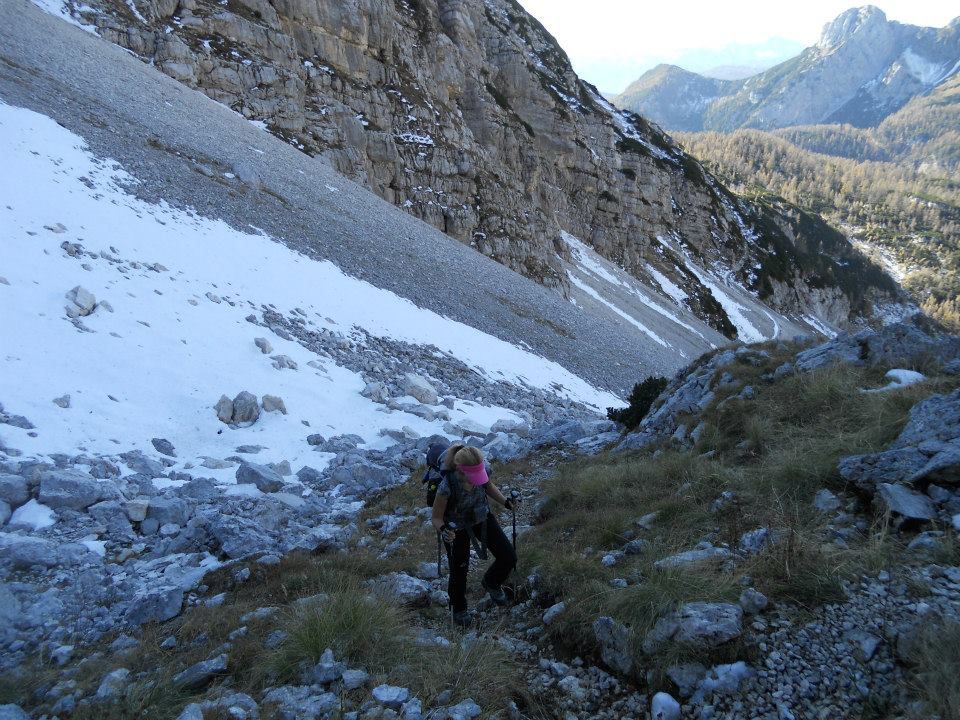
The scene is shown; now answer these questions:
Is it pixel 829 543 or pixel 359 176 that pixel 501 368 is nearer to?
pixel 829 543

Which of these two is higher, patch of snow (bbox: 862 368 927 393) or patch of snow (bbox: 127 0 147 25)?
patch of snow (bbox: 862 368 927 393)

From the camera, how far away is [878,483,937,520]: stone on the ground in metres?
4.15

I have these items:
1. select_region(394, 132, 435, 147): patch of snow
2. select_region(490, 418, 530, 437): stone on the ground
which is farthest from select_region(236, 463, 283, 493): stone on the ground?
select_region(394, 132, 435, 147): patch of snow

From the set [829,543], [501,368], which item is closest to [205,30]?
[501,368]

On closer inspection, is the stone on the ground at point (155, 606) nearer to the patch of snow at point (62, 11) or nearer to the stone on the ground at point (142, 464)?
the stone on the ground at point (142, 464)

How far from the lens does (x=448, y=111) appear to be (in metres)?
46.6

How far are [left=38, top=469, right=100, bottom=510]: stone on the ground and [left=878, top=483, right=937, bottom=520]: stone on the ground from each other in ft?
26.6

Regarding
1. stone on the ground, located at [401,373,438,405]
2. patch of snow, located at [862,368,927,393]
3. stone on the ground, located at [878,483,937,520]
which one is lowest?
stone on the ground, located at [401,373,438,405]

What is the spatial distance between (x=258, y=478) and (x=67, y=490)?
2281 mm

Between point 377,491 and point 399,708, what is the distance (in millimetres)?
5678

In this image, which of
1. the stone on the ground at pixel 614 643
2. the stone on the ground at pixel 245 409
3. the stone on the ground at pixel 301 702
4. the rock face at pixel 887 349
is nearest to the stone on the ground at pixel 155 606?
the stone on the ground at pixel 301 702

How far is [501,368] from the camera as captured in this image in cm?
1867

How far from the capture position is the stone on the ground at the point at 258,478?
26.6 feet

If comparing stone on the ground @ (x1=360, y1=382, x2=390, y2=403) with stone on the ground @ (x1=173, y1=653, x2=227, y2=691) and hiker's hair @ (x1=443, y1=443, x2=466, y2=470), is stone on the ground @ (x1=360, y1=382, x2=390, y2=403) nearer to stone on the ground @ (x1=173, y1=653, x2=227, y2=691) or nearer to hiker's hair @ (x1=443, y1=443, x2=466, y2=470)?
hiker's hair @ (x1=443, y1=443, x2=466, y2=470)
